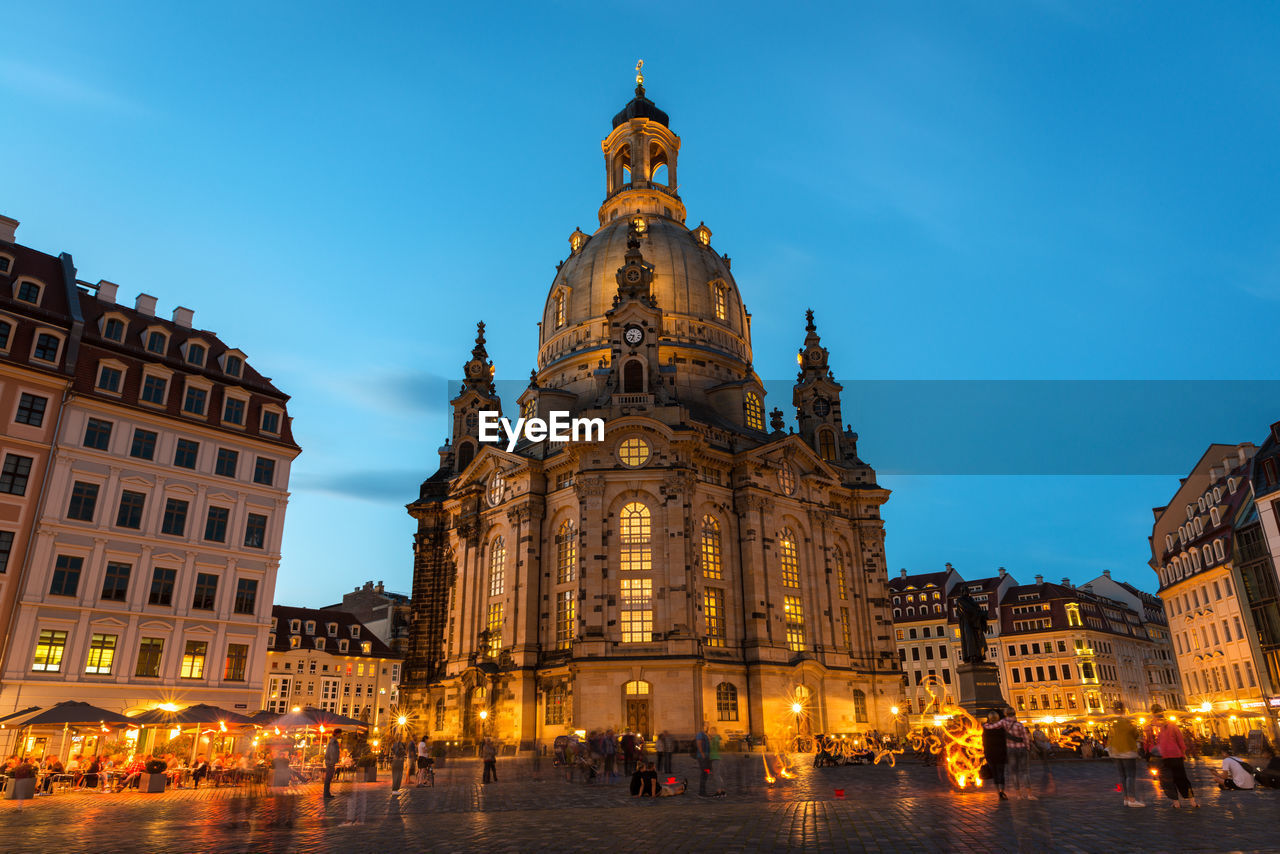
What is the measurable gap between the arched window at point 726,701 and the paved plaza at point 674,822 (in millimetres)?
26563

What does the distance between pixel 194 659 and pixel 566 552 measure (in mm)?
23901

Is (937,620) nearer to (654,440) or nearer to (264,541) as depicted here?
(654,440)

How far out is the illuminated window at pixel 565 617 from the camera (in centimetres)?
5519

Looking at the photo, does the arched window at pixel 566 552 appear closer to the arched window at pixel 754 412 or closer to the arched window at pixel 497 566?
the arched window at pixel 497 566

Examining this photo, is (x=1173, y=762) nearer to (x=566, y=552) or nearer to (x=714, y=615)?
(x=714, y=615)

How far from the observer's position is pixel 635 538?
182 feet

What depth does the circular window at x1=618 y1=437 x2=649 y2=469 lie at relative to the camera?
5635 centimetres

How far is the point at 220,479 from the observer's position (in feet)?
141

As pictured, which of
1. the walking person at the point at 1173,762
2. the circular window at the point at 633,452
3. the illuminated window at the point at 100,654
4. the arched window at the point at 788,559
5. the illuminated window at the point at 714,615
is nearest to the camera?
the walking person at the point at 1173,762

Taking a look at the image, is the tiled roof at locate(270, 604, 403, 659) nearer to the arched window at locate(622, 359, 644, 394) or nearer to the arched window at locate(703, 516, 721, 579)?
the arched window at locate(622, 359, 644, 394)

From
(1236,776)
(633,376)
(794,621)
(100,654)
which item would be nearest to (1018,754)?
(1236,776)

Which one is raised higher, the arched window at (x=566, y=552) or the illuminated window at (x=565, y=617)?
→ the arched window at (x=566, y=552)

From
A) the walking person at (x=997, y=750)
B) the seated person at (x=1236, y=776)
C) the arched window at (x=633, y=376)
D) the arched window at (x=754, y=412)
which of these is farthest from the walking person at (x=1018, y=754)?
the arched window at (x=754, y=412)

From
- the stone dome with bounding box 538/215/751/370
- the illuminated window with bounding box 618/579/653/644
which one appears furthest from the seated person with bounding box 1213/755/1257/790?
the stone dome with bounding box 538/215/751/370
